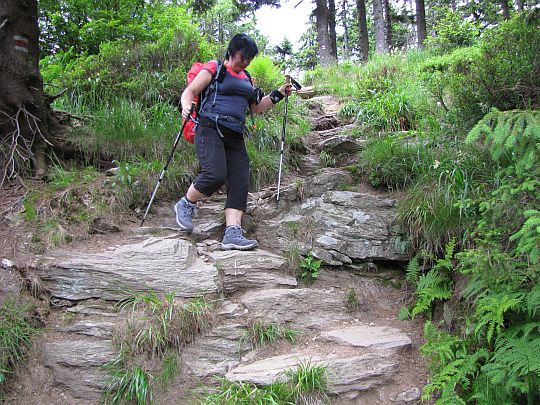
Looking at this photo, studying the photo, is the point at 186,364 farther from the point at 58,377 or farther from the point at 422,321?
the point at 422,321

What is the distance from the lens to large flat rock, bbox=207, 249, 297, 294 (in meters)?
4.59

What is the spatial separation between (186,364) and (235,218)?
1838 mm

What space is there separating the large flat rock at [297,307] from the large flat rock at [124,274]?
0.48 metres

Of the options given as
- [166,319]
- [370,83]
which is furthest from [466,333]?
[370,83]

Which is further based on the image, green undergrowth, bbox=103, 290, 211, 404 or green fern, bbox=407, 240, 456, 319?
green fern, bbox=407, 240, 456, 319

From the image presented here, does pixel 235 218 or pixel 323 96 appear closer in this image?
pixel 235 218

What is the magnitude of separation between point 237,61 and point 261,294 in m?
2.62

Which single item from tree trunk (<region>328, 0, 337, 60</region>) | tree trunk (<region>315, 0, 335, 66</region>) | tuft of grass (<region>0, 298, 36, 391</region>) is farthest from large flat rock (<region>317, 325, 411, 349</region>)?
tree trunk (<region>328, 0, 337, 60</region>)

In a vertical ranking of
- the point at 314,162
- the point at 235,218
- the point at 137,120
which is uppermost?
the point at 137,120

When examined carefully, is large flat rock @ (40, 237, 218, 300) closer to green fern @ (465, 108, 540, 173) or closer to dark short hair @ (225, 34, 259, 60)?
dark short hair @ (225, 34, 259, 60)

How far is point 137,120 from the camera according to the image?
641 centimetres

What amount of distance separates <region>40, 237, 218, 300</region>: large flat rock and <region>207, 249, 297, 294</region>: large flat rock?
0.16 m

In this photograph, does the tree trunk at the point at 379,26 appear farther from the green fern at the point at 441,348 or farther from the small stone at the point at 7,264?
the small stone at the point at 7,264

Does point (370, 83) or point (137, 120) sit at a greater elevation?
point (370, 83)
